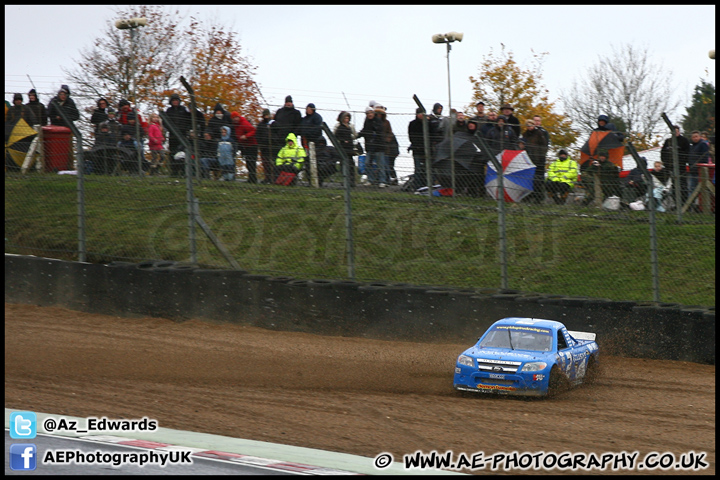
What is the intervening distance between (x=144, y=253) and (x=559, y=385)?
7.69 m

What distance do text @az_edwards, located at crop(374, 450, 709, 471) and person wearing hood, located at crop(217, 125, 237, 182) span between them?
7.65 meters

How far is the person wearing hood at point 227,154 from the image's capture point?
1336 centimetres

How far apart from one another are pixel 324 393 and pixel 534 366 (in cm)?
254

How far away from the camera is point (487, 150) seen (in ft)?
41.5

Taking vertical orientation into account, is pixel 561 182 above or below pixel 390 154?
below

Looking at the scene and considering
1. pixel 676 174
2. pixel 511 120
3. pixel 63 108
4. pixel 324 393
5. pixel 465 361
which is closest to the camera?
pixel 324 393

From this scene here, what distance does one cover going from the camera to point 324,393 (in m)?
9.07

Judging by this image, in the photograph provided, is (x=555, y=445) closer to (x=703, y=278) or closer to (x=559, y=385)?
(x=559, y=385)

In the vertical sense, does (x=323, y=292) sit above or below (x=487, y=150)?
below

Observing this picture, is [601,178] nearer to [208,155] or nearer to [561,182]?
[561,182]

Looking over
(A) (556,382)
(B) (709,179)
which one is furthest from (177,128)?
(B) (709,179)

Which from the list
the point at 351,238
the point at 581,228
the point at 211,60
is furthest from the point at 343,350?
the point at 211,60

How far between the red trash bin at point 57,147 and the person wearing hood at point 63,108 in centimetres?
17

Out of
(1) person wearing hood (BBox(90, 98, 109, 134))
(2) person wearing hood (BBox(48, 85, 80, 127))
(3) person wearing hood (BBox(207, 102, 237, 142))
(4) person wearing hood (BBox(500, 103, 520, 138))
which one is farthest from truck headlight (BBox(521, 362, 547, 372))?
(1) person wearing hood (BBox(90, 98, 109, 134))
